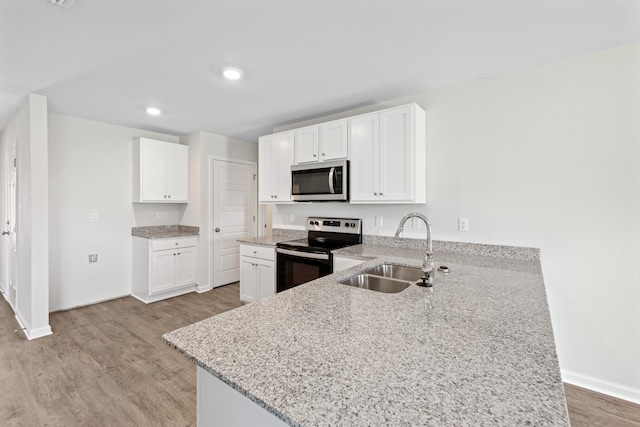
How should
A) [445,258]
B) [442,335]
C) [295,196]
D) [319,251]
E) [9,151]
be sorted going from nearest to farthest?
[442,335]
[445,258]
[319,251]
[295,196]
[9,151]

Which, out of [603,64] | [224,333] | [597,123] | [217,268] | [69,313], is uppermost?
[603,64]

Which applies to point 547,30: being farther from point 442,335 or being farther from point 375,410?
point 375,410

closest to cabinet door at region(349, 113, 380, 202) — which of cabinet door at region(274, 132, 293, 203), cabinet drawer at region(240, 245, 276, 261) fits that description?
cabinet door at region(274, 132, 293, 203)

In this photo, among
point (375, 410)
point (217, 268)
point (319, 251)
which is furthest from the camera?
point (217, 268)

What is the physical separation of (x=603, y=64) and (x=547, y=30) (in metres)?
0.63

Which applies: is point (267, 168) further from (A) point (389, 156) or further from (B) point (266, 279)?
(A) point (389, 156)

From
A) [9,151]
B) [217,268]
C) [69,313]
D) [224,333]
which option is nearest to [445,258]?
[224,333]

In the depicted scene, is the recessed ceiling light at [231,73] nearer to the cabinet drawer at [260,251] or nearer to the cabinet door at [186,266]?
the cabinet drawer at [260,251]

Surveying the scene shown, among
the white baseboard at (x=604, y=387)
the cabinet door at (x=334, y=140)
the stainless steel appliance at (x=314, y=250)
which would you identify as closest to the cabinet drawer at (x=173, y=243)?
the stainless steel appliance at (x=314, y=250)

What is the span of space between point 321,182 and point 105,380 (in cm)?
242

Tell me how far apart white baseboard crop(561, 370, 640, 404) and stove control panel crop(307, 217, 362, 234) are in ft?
6.62

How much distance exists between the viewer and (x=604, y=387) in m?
1.99

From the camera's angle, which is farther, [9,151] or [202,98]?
[9,151]

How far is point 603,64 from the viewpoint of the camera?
200 centimetres
